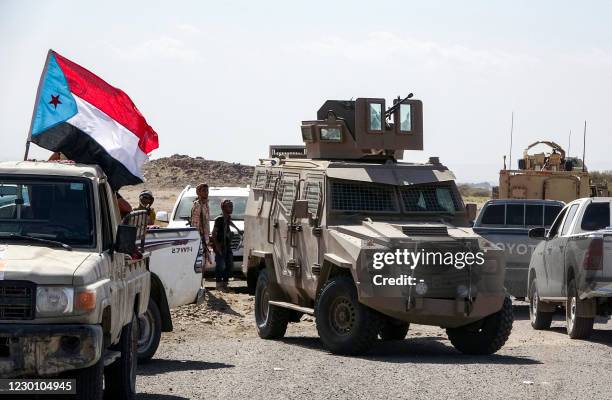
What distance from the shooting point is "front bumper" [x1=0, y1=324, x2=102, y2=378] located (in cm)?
904

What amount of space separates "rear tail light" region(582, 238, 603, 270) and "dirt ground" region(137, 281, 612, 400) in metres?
0.97

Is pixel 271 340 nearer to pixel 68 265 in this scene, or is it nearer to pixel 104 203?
pixel 104 203

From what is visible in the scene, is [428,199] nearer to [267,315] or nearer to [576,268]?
[576,268]

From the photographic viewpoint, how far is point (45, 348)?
358 inches

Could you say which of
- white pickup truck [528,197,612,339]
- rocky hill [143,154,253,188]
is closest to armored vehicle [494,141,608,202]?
white pickup truck [528,197,612,339]

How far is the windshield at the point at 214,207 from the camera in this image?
2520cm

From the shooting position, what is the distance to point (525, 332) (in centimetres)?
1958

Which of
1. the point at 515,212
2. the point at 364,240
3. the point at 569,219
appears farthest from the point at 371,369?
the point at 515,212

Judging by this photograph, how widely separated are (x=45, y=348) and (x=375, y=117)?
31.6 feet

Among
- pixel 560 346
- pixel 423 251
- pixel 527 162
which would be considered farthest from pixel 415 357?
pixel 527 162

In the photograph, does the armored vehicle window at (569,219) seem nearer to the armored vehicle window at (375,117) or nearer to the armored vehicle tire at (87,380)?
the armored vehicle window at (375,117)

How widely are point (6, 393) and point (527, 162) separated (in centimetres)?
2692

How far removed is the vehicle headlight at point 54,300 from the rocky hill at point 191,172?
2907 inches

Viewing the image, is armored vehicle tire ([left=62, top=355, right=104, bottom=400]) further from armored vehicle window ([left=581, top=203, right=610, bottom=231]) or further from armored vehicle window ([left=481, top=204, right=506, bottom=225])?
armored vehicle window ([left=481, top=204, right=506, bottom=225])
